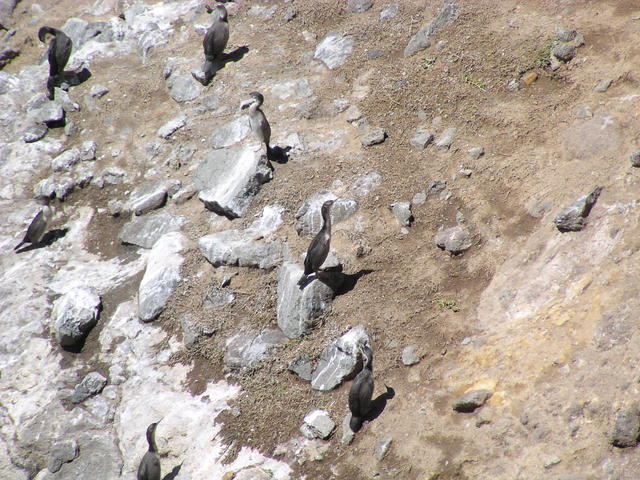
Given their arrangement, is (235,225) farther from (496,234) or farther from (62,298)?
(496,234)

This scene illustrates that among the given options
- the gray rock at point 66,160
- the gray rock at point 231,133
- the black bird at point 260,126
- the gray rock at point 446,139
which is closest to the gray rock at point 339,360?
the gray rock at point 446,139

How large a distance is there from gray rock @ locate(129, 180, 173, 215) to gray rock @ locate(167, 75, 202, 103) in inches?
113

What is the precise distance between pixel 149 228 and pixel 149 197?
0.76 metres

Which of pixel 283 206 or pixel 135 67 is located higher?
pixel 135 67

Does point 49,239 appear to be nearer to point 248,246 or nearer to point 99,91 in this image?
point 99,91

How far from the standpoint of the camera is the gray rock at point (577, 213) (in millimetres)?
8180

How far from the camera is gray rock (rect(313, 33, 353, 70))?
13414 millimetres

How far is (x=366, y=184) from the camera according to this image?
10656 mm

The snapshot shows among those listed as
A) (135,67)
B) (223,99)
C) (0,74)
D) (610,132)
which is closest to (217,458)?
(610,132)

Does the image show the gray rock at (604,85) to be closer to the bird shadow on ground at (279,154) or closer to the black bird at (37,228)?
the bird shadow on ground at (279,154)

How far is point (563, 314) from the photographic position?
7488 millimetres

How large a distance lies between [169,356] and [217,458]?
213 centimetres

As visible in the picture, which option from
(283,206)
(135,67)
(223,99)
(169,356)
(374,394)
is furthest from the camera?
(135,67)

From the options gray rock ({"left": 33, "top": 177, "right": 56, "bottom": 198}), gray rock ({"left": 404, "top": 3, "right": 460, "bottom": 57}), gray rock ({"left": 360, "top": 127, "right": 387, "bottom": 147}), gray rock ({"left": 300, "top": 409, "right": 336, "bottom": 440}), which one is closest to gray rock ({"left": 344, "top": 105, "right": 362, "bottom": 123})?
gray rock ({"left": 360, "top": 127, "right": 387, "bottom": 147})
